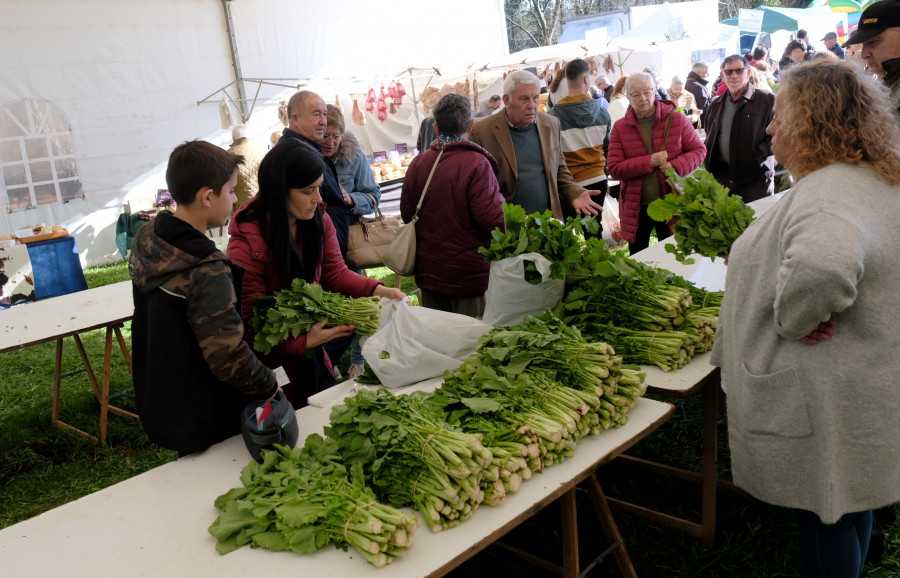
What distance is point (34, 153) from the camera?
10773 mm

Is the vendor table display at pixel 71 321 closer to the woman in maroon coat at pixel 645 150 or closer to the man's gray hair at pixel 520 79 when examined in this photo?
the man's gray hair at pixel 520 79

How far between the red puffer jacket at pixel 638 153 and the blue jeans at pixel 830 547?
3.56 meters

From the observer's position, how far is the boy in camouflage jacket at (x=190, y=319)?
2258 mm

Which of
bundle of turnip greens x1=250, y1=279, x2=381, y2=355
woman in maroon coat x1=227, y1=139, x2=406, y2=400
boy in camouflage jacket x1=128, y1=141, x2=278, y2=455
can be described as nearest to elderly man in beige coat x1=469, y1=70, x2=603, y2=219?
woman in maroon coat x1=227, y1=139, x2=406, y2=400

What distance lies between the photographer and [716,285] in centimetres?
360

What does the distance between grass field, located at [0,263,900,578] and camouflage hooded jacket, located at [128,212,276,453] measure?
0.35 m

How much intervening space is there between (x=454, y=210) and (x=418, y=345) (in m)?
1.58

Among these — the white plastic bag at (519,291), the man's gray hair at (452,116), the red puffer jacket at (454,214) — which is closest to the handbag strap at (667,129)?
the red puffer jacket at (454,214)

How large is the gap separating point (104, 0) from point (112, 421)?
8.37m

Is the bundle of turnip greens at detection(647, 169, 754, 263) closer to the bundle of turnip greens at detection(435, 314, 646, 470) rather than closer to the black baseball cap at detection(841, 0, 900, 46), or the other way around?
the bundle of turnip greens at detection(435, 314, 646, 470)

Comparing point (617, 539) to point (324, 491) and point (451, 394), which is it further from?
point (324, 491)

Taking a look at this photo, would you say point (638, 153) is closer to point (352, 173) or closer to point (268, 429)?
point (352, 173)

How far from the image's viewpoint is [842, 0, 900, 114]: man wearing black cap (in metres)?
3.38

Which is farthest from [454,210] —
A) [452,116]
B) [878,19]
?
[878,19]
